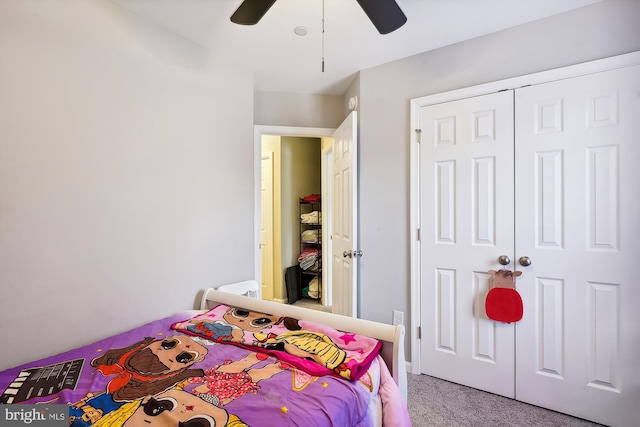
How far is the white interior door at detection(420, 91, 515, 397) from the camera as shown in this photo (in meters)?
1.99

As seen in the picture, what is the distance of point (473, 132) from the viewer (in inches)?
82.3

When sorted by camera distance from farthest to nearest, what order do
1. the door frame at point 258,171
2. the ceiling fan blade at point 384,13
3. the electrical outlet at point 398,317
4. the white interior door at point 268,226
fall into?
the white interior door at point 268,226 → the door frame at point 258,171 → the electrical outlet at point 398,317 → the ceiling fan blade at point 384,13

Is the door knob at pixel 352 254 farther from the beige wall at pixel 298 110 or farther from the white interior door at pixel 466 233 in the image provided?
the beige wall at pixel 298 110

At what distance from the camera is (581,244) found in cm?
176

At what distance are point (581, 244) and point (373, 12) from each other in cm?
176

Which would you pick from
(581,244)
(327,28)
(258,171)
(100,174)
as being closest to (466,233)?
(581,244)

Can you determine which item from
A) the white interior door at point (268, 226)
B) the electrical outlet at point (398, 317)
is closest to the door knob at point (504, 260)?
the electrical outlet at point (398, 317)

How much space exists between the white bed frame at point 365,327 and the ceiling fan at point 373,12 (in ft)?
4.73

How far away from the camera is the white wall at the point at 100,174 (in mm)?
1363

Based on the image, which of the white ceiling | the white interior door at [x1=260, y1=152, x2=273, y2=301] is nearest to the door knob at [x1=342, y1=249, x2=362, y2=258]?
the white ceiling

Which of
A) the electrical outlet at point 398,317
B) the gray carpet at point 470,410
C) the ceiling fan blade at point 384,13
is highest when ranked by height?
the ceiling fan blade at point 384,13

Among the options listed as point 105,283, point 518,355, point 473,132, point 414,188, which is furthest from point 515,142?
point 105,283

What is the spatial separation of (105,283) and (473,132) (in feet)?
8.27

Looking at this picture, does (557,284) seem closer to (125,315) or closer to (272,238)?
(125,315)
